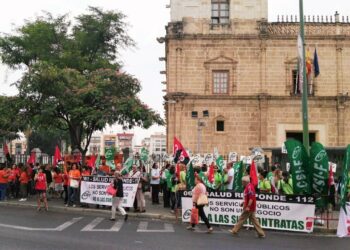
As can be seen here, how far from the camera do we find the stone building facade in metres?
35.8

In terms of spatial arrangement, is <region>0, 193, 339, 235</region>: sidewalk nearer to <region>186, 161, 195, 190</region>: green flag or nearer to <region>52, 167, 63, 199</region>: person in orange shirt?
<region>52, 167, 63, 199</region>: person in orange shirt

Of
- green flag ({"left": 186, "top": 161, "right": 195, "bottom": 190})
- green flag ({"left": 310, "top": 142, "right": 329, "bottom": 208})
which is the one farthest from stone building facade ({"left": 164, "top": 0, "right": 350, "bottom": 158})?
green flag ({"left": 310, "top": 142, "right": 329, "bottom": 208})

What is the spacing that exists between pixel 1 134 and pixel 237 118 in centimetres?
1581

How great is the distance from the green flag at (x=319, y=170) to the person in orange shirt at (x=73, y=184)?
8.76 m

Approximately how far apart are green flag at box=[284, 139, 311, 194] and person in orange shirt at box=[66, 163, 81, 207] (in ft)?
27.0

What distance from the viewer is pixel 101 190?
19453 millimetres

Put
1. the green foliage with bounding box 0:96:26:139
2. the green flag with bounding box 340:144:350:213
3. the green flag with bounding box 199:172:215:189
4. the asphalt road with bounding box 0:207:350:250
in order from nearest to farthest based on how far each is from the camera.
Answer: the asphalt road with bounding box 0:207:350:250 → the green flag with bounding box 340:144:350:213 → the green flag with bounding box 199:172:215:189 → the green foliage with bounding box 0:96:26:139

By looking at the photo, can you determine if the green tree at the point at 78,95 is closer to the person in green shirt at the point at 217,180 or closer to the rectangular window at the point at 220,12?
the person in green shirt at the point at 217,180

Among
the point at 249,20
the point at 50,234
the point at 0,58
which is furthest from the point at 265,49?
the point at 50,234

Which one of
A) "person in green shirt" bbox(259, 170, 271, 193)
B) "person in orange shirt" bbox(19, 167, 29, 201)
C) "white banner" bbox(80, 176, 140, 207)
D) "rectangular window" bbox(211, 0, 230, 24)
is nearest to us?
"person in green shirt" bbox(259, 170, 271, 193)

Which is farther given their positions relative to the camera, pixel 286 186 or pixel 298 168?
pixel 286 186

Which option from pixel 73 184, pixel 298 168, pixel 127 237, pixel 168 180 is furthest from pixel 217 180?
pixel 127 237

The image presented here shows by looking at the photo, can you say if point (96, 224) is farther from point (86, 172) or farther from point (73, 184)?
point (86, 172)

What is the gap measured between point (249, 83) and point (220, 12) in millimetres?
5434
